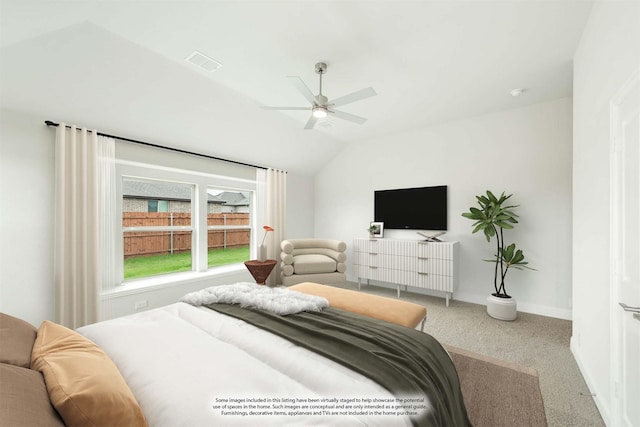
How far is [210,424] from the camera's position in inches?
28.8

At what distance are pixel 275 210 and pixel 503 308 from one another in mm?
3576

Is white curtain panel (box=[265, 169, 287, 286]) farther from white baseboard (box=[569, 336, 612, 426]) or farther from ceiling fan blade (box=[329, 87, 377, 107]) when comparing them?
white baseboard (box=[569, 336, 612, 426])

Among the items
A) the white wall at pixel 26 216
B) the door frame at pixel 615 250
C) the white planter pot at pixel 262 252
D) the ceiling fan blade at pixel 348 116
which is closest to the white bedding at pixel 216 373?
the door frame at pixel 615 250

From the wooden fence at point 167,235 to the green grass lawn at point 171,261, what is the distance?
0.25 ft

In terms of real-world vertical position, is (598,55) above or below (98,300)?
above

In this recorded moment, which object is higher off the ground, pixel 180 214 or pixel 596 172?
pixel 596 172

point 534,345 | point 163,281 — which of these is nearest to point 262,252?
point 163,281

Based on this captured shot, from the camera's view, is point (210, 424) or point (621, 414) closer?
point (210, 424)

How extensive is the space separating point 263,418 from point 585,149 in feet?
9.19

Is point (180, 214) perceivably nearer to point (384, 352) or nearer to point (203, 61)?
point (203, 61)

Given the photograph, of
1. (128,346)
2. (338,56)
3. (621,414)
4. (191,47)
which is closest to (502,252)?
(621,414)

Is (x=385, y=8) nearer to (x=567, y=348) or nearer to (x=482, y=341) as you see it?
(x=482, y=341)

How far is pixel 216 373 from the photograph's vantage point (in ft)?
3.06

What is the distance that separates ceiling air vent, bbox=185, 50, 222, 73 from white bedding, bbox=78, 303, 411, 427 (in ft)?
7.23
